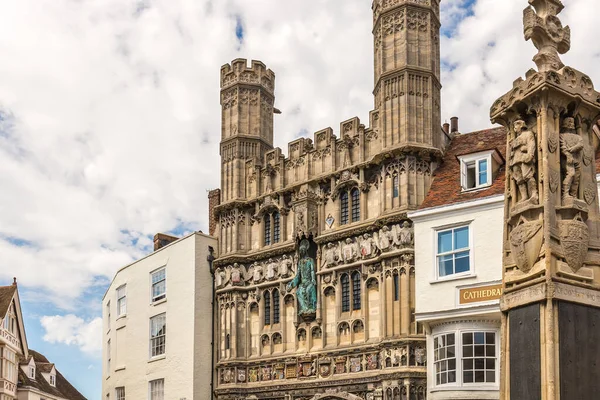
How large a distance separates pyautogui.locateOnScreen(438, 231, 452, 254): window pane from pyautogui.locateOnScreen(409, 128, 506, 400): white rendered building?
2cm

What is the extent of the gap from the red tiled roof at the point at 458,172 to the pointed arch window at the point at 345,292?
4101mm

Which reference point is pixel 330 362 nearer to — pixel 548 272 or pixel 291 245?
pixel 291 245

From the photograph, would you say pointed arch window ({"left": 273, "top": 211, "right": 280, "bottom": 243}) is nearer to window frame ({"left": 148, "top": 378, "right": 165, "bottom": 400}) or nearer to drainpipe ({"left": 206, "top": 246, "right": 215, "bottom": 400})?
drainpipe ({"left": 206, "top": 246, "right": 215, "bottom": 400})

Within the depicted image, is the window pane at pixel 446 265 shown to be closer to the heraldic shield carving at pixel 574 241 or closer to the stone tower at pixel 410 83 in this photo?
the stone tower at pixel 410 83

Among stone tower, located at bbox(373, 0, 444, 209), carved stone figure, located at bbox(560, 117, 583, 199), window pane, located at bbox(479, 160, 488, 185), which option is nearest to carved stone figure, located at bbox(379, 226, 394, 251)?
stone tower, located at bbox(373, 0, 444, 209)

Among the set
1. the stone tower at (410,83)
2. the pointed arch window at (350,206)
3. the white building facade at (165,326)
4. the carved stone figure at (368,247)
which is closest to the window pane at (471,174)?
the stone tower at (410,83)

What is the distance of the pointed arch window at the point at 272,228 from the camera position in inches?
1319

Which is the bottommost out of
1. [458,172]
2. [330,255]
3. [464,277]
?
[464,277]

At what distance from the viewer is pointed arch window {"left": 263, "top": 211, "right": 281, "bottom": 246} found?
3350 cm

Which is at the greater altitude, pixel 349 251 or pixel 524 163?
pixel 349 251

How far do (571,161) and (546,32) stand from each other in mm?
2036

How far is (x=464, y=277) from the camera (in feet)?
82.5

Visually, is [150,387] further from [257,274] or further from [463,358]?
[463,358]

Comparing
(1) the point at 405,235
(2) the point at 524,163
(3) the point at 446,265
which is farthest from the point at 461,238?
(2) the point at 524,163
